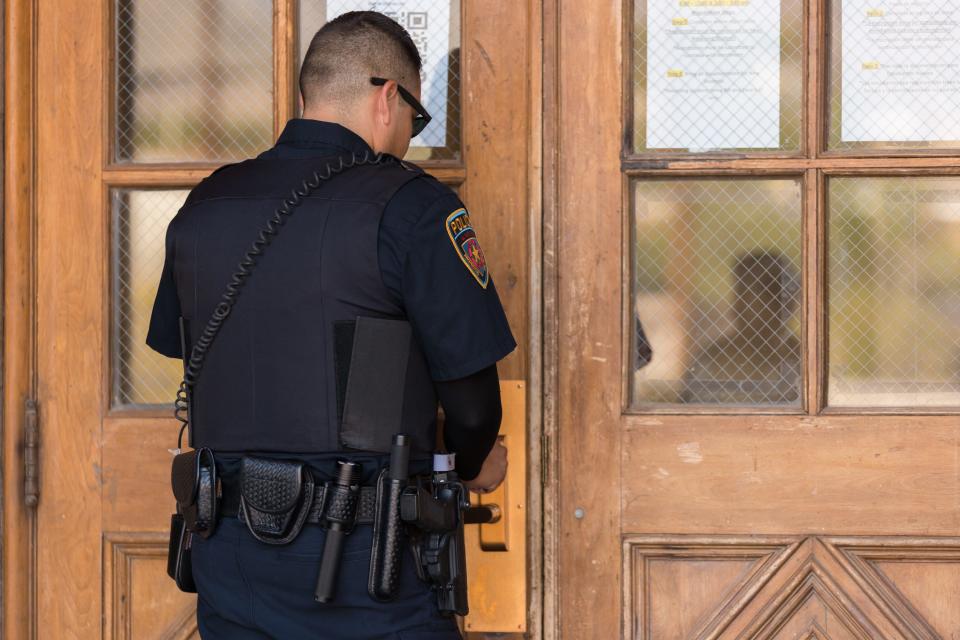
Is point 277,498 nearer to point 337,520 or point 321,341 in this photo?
point 337,520

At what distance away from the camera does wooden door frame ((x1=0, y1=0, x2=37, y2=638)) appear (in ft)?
6.91

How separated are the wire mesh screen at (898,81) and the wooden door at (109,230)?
717mm

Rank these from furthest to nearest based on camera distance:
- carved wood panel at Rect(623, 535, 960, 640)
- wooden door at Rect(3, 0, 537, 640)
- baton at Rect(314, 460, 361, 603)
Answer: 1. wooden door at Rect(3, 0, 537, 640)
2. carved wood panel at Rect(623, 535, 960, 640)
3. baton at Rect(314, 460, 361, 603)

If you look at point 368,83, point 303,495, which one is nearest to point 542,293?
point 368,83

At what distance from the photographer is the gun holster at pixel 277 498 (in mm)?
1546

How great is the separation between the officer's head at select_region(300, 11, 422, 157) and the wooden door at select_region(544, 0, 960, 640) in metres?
0.39

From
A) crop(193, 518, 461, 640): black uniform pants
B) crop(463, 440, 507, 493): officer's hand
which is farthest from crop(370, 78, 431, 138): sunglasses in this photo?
crop(193, 518, 461, 640): black uniform pants

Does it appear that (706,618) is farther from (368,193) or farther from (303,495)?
(368,193)

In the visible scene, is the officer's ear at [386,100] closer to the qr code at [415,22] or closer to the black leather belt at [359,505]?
the qr code at [415,22]

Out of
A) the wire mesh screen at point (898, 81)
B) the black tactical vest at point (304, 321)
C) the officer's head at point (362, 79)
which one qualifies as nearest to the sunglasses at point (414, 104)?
the officer's head at point (362, 79)

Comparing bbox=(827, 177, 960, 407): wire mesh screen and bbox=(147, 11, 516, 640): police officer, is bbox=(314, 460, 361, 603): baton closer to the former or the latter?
bbox=(147, 11, 516, 640): police officer

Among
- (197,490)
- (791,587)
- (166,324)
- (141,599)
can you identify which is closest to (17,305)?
(166,324)

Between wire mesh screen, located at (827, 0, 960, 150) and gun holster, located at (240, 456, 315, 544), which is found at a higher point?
wire mesh screen, located at (827, 0, 960, 150)

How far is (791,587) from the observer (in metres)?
2.01
